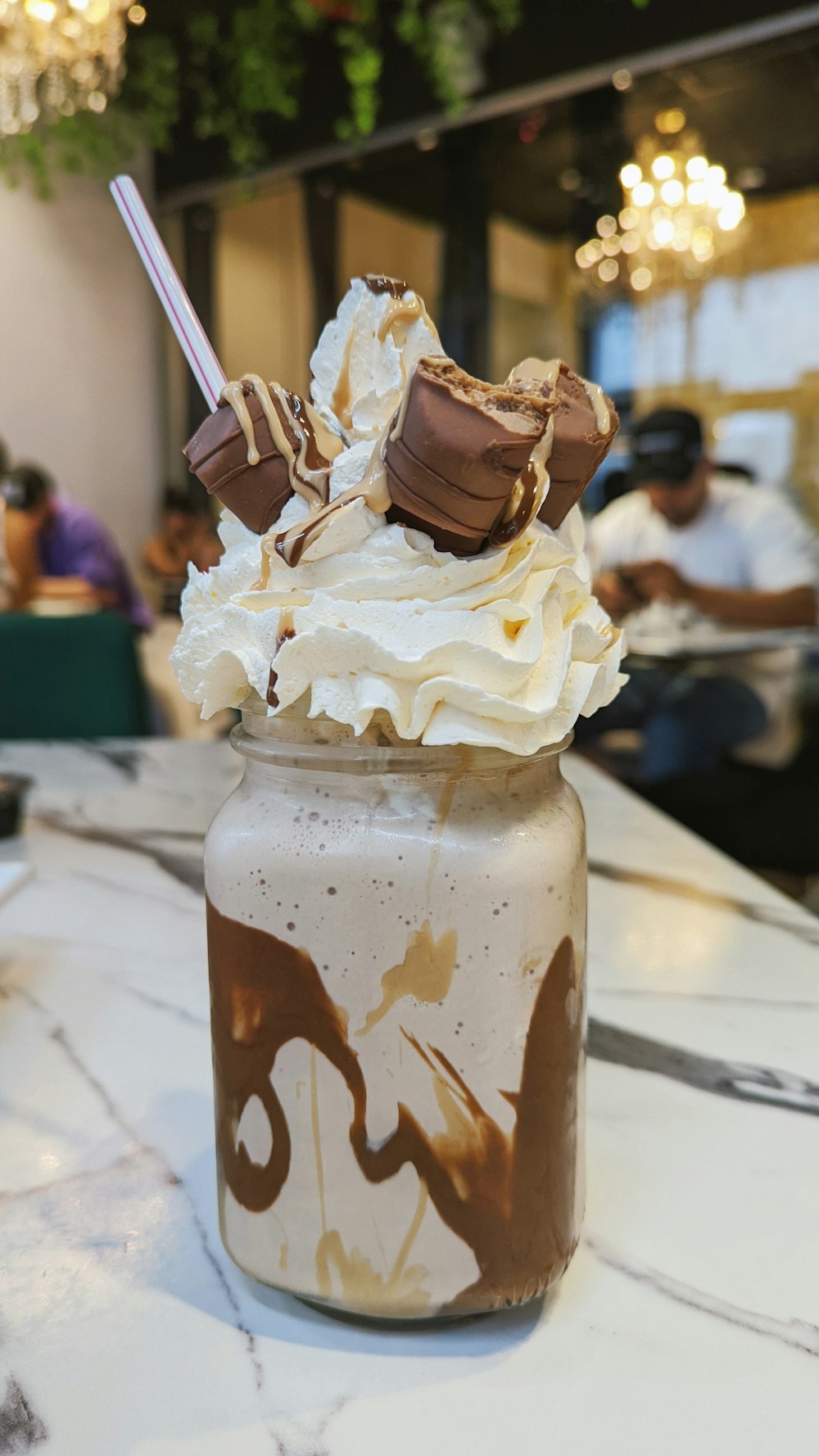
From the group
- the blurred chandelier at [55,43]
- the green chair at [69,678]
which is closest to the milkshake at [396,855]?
the green chair at [69,678]

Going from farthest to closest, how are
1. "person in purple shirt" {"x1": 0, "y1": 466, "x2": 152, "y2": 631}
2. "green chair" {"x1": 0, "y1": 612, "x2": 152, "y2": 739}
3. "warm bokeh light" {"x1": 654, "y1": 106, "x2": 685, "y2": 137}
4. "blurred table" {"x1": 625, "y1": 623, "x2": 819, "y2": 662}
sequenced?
"person in purple shirt" {"x1": 0, "y1": 466, "x2": 152, "y2": 631}, "warm bokeh light" {"x1": 654, "y1": 106, "x2": 685, "y2": 137}, "blurred table" {"x1": 625, "y1": 623, "x2": 819, "y2": 662}, "green chair" {"x1": 0, "y1": 612, "x2": 152, "y2": 739}

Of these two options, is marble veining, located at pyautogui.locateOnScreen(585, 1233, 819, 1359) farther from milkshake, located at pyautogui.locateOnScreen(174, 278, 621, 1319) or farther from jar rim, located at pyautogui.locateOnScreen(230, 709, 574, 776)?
jar rim, located at pyautogui.locateOnScreen(230, 709, 574, 776)

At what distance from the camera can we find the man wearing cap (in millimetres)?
2625

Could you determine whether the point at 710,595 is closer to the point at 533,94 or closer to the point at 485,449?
the point at 533,94

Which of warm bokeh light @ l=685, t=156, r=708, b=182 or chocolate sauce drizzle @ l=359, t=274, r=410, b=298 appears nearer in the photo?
chocolate sauce drizzle @ l=359, t=274, r=410, b=298

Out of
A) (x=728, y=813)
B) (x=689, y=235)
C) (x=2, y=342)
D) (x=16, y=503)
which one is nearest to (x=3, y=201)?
(x=2, y=342)

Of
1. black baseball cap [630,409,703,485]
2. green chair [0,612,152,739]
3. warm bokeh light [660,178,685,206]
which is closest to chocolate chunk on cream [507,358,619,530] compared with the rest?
green chair [0,612,152,739]

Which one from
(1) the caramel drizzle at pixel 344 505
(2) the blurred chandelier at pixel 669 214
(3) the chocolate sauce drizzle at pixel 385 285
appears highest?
(2) the blurred chandelier at pixel 669 214

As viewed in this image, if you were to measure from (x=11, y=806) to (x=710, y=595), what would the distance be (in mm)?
1995

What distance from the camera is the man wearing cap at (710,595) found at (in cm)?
262

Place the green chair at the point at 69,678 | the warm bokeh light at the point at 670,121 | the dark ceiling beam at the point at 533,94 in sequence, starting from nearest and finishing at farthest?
the green chair at the point at 69,678, the dark ceiling beam at the point at 533,94, the warm bokeh light at the point at 670,121

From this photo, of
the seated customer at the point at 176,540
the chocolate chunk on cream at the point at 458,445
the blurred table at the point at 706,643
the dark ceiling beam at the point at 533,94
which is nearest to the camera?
the chocolate chunk on cream at the point at 458,445

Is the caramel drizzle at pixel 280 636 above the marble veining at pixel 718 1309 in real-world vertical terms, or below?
above

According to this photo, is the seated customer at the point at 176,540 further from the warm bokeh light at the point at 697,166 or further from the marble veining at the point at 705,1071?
the marble veining at the point at 705,1071
